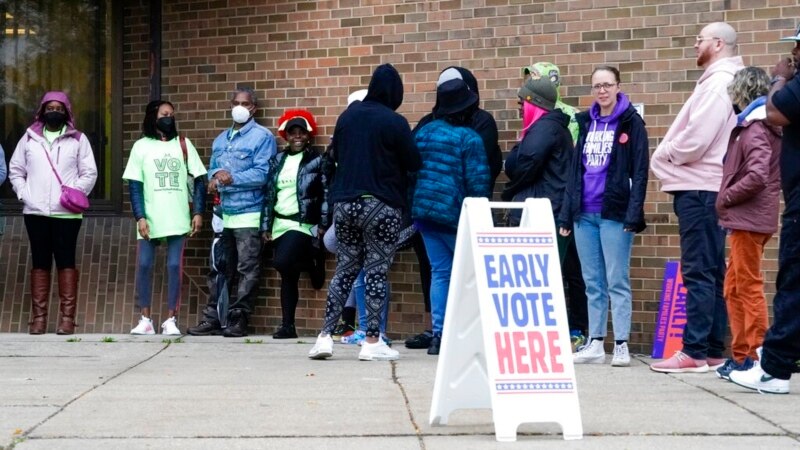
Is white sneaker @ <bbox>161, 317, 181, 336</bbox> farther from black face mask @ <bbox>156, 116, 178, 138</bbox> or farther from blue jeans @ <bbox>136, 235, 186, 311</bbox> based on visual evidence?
black face mask @ <bbox>156, 116, 178, 138</bbox>

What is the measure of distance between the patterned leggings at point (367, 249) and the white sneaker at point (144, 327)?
2967 mm

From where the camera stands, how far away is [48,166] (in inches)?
452

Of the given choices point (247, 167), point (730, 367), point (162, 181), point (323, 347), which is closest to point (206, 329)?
point (162, 181)

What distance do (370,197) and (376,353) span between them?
112 centimetres

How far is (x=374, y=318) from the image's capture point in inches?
360

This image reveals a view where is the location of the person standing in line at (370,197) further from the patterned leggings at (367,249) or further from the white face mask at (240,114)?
the white face mask at (240,114)

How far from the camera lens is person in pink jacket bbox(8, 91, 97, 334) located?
37.6 feet

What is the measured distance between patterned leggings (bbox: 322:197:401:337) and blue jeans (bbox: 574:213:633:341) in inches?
51.4

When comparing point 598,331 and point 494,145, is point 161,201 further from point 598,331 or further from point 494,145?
point 598,331

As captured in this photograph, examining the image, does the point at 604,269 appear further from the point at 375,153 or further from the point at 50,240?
the point at 50,240

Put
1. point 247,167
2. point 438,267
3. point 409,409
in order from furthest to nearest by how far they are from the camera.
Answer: point 247,167, point 438,267, point 409,409

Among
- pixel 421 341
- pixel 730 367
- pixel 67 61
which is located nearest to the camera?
pixel 730 367

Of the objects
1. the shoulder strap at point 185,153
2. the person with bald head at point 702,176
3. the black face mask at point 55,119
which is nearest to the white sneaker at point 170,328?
the shoulder strap at point 185,153

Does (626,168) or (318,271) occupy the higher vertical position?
(626,168)
